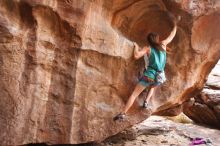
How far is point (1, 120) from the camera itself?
5.79 metres

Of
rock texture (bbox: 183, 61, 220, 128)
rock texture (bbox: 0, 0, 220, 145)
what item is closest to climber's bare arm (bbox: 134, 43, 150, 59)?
rock texture (bbox: 0, 0, 220, 145)

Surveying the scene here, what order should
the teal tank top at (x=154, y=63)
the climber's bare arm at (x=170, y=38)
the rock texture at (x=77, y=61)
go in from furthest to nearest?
the climber's bare arm at (x=170, y=38) → the teal tank top at (x=154, y=63) → the rock texture at (x=77, y=61)

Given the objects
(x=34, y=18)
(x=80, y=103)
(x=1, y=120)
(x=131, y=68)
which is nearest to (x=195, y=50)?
(x=131, y=68)

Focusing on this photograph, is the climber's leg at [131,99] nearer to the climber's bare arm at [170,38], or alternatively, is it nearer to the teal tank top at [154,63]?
the teal tank top at [154,63]

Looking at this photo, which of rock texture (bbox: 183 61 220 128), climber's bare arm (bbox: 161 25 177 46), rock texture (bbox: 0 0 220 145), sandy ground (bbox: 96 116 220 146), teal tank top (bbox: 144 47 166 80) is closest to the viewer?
rock texture (bbox: 0 0 220 145)

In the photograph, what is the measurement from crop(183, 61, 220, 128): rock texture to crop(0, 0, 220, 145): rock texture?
3396 mm

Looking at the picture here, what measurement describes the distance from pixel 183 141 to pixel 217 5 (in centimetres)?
349

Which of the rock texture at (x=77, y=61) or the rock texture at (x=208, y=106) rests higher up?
the rock texture at (x=77, y=61)

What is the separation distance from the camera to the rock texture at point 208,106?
10486 millimetres

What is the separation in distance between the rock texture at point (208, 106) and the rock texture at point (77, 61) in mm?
3396

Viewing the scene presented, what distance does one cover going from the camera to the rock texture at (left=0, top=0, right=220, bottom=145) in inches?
229

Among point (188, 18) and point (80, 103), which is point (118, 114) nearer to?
point (80, 103)

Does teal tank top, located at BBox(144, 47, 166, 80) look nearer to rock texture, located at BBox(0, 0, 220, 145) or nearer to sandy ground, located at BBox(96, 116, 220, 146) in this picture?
rock texture, located at BBox(0, 0, 220, 145)

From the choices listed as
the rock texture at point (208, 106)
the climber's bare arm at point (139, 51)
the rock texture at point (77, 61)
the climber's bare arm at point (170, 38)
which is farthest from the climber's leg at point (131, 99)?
the rock texture at point (208, 106)
